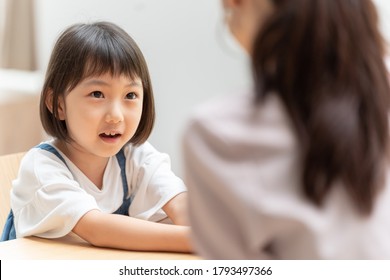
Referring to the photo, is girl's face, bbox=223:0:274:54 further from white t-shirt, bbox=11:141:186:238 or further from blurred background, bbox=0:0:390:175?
blurred background, bbox=0:0:390:175

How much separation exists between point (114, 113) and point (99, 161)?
0.15m

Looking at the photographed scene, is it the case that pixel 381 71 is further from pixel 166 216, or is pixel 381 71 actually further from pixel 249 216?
pixel 166 216

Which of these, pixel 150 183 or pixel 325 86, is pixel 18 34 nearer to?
pixel 150 183

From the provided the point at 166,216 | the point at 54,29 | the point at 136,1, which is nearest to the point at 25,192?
the point at 166,216

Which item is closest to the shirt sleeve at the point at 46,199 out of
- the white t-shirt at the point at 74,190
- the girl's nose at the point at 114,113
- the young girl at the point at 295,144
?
the white t-shirt at the point at 74,190

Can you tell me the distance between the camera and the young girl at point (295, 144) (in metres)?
0.60

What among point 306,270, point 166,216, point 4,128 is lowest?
point 4,128

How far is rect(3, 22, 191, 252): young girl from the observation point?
1.13 m

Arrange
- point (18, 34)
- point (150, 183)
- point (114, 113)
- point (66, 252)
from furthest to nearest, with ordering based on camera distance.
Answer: point (18, 34) → point (150, 183) → point (114, 113) → point (66, 252)

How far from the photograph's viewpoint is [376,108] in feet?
2.11

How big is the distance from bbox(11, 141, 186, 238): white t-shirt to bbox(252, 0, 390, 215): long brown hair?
61 centimetres

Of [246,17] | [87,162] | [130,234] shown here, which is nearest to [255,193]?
[246,17]

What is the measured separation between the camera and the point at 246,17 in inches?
26.5

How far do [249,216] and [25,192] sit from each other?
2.39 ft
